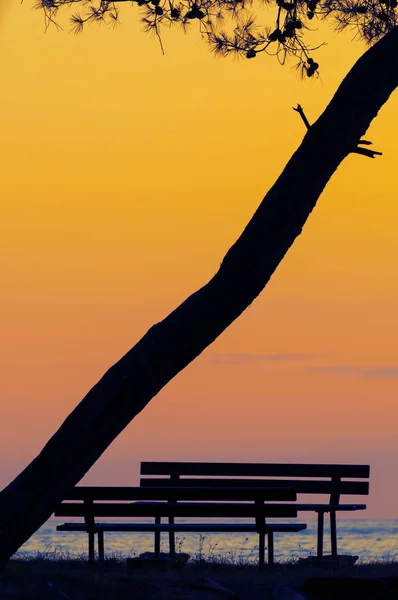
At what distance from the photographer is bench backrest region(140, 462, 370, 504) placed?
516 inches

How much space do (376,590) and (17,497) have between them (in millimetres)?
3737

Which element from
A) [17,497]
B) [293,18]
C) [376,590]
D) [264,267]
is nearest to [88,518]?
[376,590]

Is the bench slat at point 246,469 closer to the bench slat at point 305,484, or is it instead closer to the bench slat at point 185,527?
the bench slat at point 305,484

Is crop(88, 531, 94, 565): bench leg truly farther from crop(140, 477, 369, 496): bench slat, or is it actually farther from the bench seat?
crop(140, 477, 369, 496): bench slat

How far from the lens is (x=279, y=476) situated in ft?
44.4

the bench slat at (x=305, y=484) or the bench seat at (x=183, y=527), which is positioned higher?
the bench slat at (x=305, y=484)

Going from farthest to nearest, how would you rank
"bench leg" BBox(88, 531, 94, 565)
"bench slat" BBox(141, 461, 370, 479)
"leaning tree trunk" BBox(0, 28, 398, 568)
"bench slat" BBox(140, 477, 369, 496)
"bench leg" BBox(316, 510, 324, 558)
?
"bench slat" BBox(141, 461, 370, 479)
"bench slat" BBox(140, 477, 369, 496)
"bench leg" BBox(316, 510, 324, 558)
"bench leg" BBox(88, 531, 94, 565)
"leaning tree trunk" BBox(0, 28, 398, 568)

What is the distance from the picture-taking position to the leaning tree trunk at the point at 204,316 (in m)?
7.17

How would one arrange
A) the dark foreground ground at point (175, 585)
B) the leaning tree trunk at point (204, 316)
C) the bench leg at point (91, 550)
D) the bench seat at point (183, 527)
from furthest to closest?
the bench seat at point (183, 527) → the bench leg at point (91, 550) → the dark foreground ground at point (175, 585) → the leaning tree trunk at point (204, 316)

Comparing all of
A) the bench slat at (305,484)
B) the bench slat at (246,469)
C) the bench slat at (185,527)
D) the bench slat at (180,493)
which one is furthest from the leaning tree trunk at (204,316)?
the bench slat at (246,469)

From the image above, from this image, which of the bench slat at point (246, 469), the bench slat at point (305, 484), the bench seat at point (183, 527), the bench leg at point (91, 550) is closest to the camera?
the bench leg at point (91, 550)

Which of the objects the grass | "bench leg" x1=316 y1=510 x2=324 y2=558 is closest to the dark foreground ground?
the grass

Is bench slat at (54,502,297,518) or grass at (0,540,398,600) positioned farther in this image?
bench slat at (54,502,297,518)

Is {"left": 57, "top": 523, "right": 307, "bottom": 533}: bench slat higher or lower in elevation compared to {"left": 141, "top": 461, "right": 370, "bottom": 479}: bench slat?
lower
